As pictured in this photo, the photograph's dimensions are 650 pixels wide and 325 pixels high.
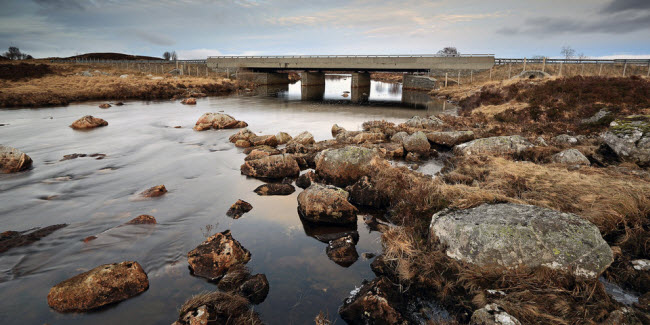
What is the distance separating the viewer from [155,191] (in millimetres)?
10758

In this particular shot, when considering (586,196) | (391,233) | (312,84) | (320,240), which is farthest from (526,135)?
(312,84)

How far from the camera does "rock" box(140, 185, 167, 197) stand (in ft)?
35.0

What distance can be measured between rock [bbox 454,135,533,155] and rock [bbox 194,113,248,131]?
1659cm

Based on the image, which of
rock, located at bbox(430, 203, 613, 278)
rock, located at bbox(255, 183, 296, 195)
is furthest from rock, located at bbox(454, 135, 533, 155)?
rock, located at bbox(255, 183, 296, 195)

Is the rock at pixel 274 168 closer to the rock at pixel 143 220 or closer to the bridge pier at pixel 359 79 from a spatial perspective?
the rock at pixel 143 220

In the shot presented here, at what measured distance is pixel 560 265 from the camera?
17.3ft

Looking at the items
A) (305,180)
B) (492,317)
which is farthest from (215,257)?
(305,180)

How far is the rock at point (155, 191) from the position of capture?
1068 centimetres

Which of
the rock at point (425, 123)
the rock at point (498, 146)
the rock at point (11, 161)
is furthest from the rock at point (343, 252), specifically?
the rock at point (425, 123)

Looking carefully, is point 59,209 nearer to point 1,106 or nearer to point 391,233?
point 391,233

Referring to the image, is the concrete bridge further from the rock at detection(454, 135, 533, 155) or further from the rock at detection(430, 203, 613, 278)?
the rock at detection(430, 203, 613, 278)

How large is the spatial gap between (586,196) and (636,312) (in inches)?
153

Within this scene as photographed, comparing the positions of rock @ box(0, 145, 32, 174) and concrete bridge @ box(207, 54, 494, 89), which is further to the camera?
concrete bridge @ box(207, 54, 494, 89)

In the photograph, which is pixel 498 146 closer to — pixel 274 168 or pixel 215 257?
pixel 274 168
